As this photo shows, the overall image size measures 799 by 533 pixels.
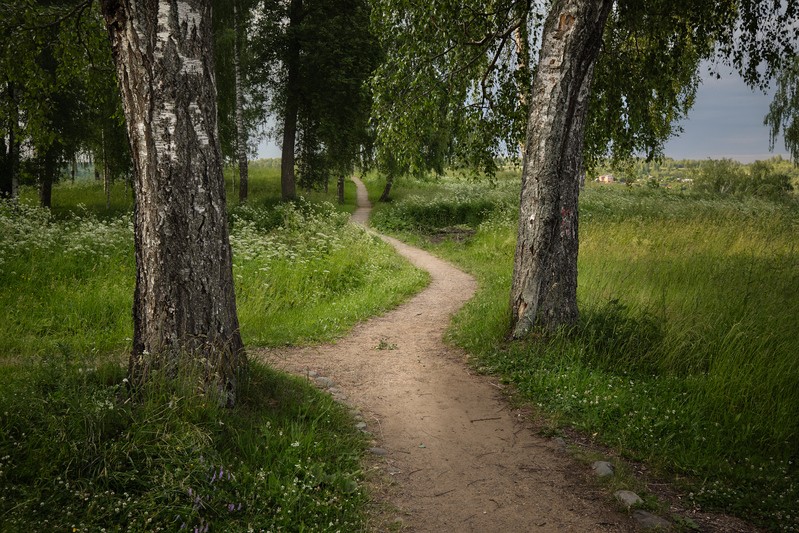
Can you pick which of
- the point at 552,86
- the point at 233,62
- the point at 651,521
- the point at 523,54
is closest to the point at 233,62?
the point at 233,62

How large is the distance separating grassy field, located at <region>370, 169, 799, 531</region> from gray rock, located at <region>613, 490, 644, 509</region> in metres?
0.52

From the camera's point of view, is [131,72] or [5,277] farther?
[5,277]

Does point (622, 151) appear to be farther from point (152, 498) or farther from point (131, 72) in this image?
point (152, 498)

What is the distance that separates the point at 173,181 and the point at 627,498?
436 centimetres

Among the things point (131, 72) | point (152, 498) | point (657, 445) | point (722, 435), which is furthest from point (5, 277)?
point (722, 435)

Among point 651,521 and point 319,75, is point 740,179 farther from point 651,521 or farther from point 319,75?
point 651,521

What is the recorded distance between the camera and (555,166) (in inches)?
240

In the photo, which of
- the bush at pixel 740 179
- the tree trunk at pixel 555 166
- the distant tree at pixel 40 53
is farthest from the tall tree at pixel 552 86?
the bush at pixel 740 179

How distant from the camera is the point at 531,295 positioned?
6.28 meters

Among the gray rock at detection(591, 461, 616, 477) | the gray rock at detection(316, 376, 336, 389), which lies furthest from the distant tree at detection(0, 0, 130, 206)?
the gray rock at detection(591, 461, 616, 477)

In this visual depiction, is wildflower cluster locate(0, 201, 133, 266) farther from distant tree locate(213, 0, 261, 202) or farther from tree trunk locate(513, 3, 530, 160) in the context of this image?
distant tree locate(213, 0, 261, 202)

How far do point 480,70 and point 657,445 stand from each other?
7202 mm

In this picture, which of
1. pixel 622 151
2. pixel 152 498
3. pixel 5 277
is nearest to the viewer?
pixel 152 498

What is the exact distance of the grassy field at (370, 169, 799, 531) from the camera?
13.5 feet
